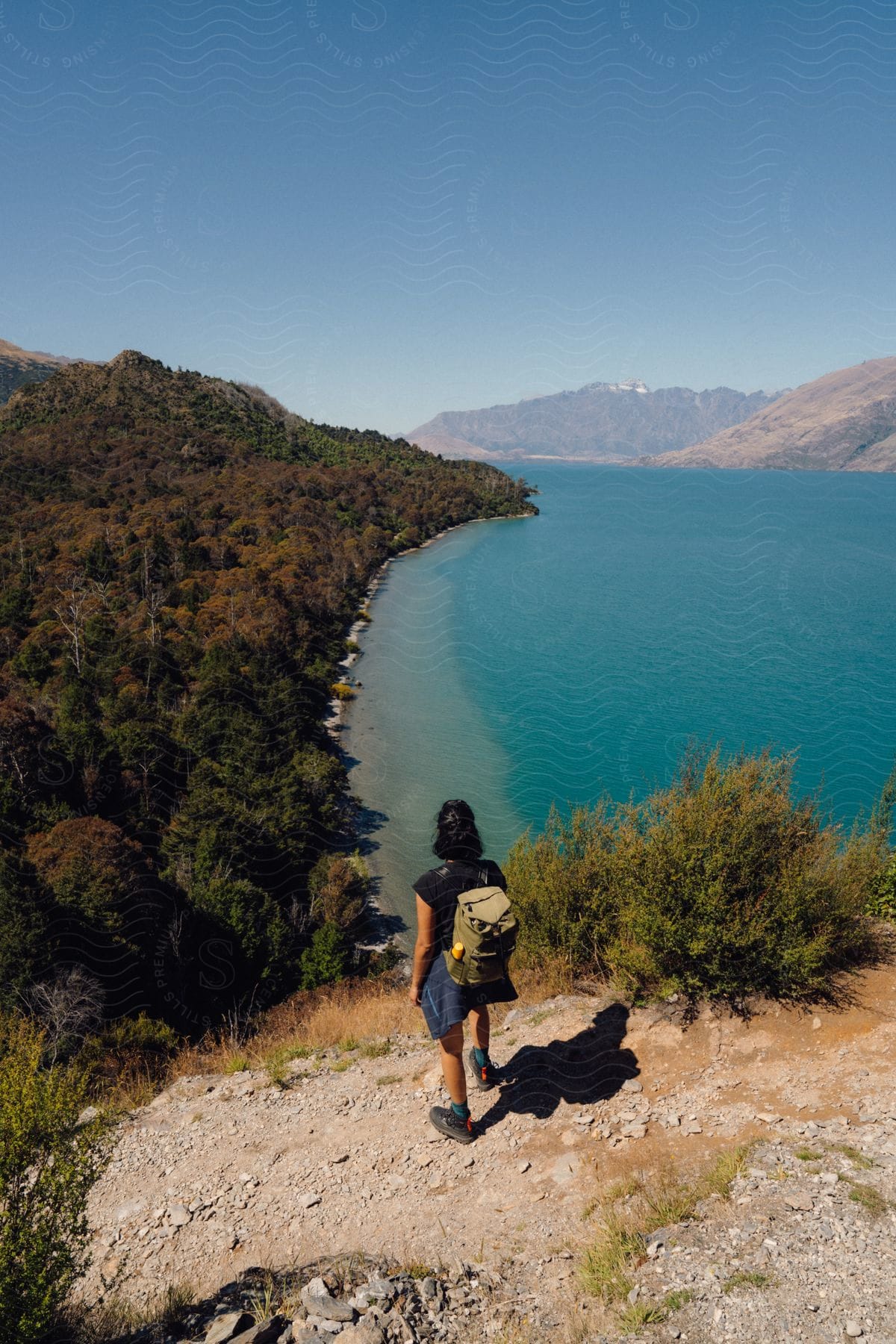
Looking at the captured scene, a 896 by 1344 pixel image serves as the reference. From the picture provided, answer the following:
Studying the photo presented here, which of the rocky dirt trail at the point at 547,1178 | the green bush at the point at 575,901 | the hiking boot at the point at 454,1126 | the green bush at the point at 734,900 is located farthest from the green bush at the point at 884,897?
the hiking boot at the point at 454,1126

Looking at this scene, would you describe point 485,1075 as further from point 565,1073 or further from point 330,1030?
point 330,1030

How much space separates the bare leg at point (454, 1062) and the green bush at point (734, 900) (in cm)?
240

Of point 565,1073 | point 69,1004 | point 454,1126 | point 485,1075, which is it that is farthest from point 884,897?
point 69,1004

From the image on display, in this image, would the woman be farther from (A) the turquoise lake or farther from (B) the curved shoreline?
(B) the curved shoreline

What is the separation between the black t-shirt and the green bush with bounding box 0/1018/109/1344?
7.24 feet

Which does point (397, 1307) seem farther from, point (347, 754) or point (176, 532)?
point (176, 532)

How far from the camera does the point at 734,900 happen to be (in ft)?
21.4

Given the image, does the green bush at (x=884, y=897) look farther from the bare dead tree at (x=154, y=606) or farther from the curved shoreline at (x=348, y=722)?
the bare dead tree at (x=154, y=606)

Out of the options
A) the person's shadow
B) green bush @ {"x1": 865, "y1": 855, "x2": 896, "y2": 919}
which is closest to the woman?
the person's shadow

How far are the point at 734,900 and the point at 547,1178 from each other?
3.15m

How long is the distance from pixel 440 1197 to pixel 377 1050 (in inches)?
90.3

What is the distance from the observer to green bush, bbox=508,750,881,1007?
6.15m

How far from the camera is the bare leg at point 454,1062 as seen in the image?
15.1 ft

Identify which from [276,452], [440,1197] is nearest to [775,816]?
[440,1197]
